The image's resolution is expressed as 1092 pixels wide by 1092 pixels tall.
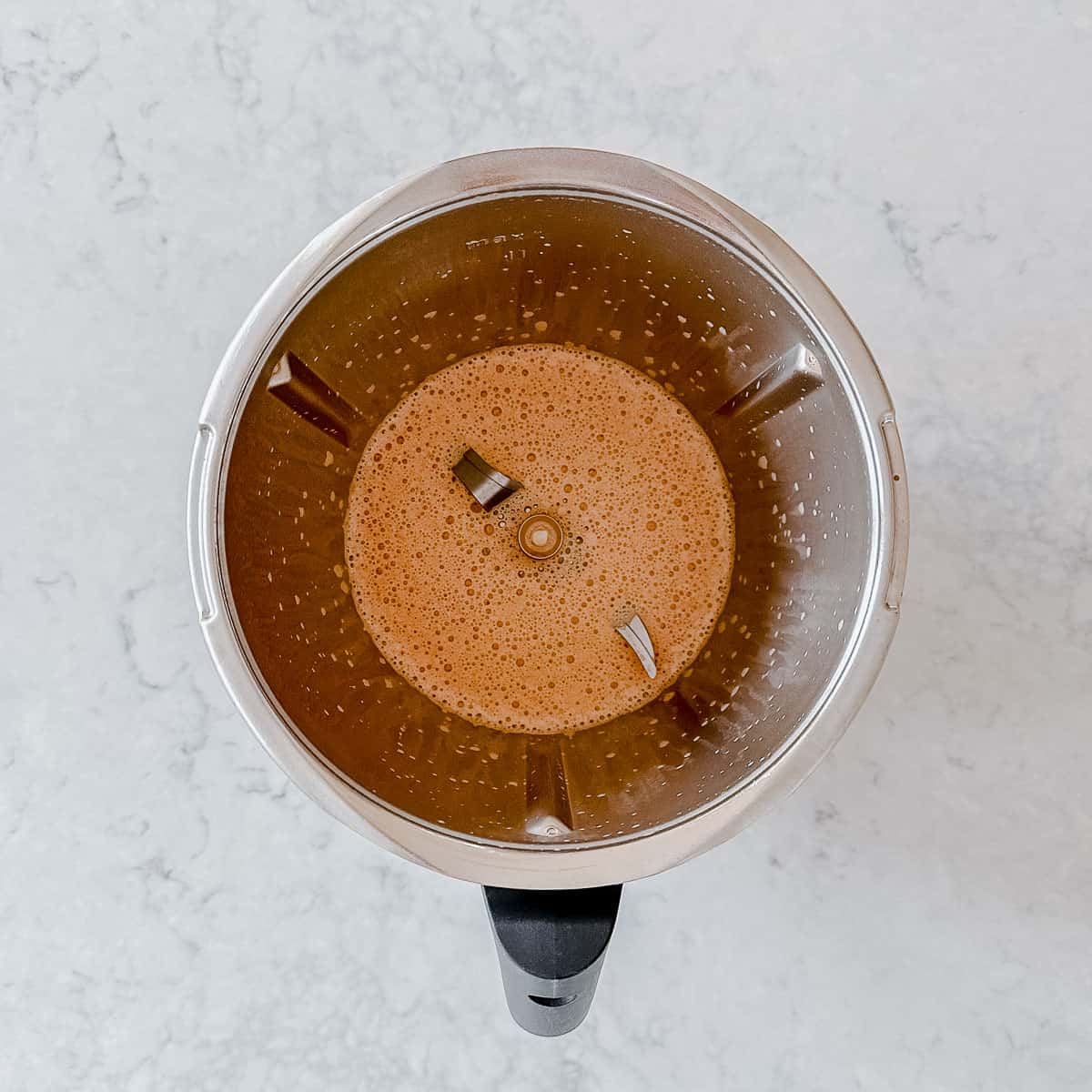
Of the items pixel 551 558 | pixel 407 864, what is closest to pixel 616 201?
pixel 551 558

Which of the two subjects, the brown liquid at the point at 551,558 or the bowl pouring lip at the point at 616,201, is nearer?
the bowl pouring lip at the point at 616,201

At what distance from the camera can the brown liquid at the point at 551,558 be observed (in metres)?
0.76

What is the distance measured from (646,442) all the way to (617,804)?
0.27 meters

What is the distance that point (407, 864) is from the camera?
795 millimetres

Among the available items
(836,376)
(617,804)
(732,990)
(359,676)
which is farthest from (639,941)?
(836,376)

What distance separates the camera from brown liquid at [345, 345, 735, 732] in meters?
0.76

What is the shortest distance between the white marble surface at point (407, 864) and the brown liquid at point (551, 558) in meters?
0.16

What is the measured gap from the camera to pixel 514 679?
0.76m

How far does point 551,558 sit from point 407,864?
10.7 inches

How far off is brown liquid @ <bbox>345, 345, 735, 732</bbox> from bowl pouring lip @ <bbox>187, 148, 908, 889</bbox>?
0.52 ft

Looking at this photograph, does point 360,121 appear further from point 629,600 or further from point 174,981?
point 174,981

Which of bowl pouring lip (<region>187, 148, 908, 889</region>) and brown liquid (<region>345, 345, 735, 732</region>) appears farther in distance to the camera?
brown liquid (<region>345, 345, 735, 732</region>)

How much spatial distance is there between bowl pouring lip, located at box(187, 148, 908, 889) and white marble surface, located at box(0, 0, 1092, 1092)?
20cm

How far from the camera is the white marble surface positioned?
2.53 feet
